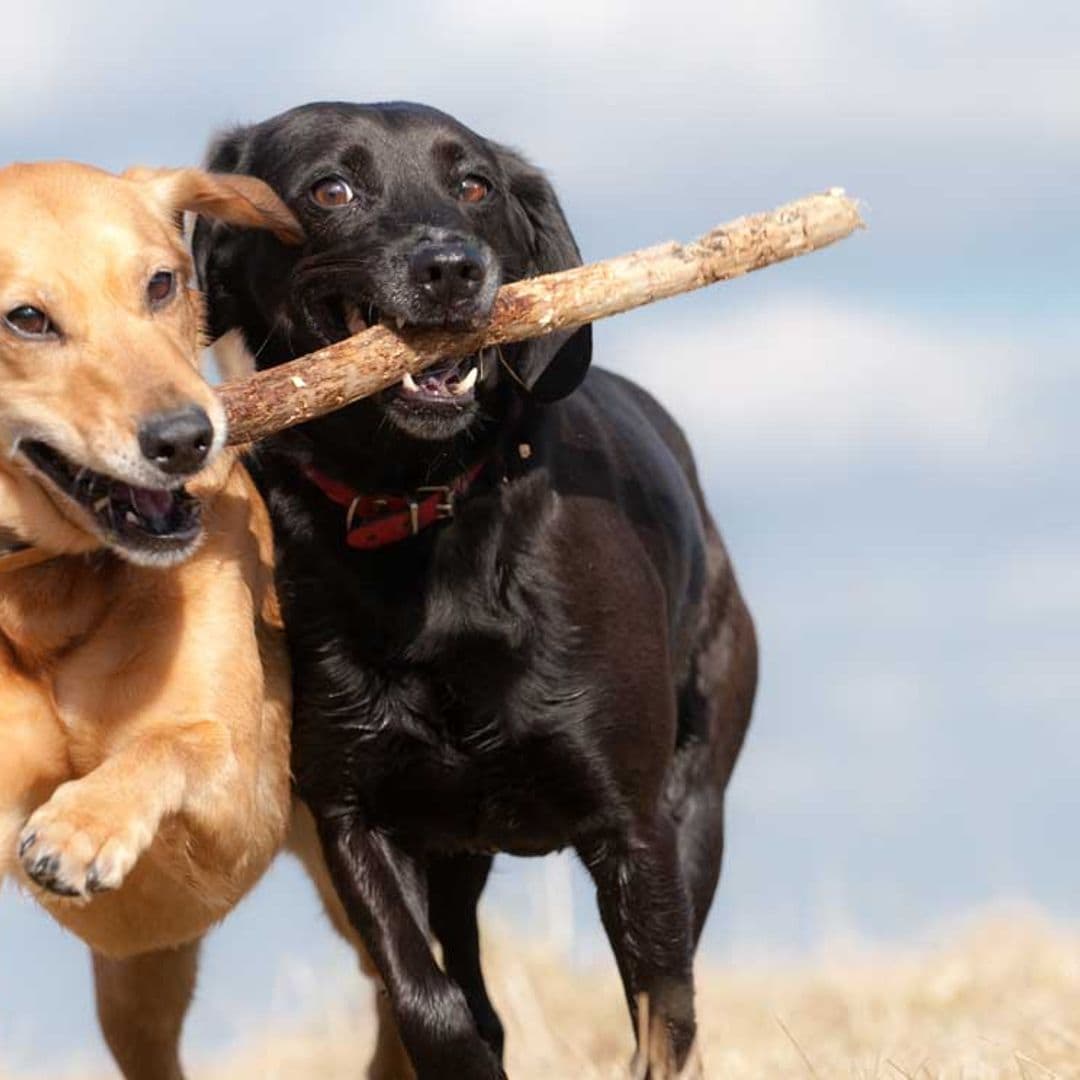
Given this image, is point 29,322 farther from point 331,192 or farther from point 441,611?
point 441,611

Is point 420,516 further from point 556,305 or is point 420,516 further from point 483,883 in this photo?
point 483,883

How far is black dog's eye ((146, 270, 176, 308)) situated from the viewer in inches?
224

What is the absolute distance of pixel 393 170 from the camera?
20.3 feet

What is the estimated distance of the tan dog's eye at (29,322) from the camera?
5434mm

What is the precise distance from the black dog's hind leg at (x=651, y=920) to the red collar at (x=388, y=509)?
3.24ft

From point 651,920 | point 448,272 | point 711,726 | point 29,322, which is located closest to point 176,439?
point 29,322

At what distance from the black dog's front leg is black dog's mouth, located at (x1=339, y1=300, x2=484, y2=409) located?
118 cm

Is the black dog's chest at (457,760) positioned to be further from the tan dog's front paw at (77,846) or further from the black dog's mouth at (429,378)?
the tan dog's front paw at (77,846)

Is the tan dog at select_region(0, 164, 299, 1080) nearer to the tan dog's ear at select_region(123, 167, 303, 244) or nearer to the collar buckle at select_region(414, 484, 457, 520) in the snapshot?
the tan dog's ear at select_region(123, 167, 303, 244)

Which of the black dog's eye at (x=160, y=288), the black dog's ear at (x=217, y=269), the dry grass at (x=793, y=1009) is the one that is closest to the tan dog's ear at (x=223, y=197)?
the black dog's ear at (x=217, y=269)

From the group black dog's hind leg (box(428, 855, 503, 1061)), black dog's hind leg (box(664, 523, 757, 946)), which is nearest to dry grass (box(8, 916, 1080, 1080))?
black dog's hind leg (box(428, 855, 503, 1061))

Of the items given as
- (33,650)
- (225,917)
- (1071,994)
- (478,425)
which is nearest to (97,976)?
(225,917)

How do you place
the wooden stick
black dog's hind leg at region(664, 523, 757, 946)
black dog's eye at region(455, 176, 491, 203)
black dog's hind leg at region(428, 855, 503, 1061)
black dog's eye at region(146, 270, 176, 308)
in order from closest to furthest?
black dog's eye at region(146, 270, 176, 308) < the wooden stick < black dog's eye at region(455, 176, 491, 203) < black dog's hind leg at region(428, 855, 503, 1061) < black dog's hind leg at region(664, 523, 757, 946)

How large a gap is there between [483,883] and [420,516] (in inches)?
64.8
